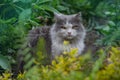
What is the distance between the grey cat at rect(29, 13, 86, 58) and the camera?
8.32 m

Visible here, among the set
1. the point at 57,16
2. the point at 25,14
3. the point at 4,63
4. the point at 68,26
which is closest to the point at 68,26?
the point at 68,26

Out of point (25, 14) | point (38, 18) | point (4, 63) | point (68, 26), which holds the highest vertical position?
point (25, 14)

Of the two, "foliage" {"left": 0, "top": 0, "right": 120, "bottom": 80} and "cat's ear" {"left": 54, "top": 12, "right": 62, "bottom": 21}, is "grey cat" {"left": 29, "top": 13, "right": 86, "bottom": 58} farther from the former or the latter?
"foliage" {"left": 0, "top": 0, "right": 120, "bottom": 80}

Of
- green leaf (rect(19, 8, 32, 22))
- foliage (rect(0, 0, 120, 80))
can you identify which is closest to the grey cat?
foliage (rect(0, 0, 120, 80))

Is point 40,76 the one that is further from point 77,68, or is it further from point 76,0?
point 76,0

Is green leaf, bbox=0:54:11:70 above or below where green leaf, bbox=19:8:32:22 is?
below

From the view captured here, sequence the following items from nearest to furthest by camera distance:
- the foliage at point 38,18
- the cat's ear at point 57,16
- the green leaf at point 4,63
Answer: the foliage at point 38,18 → the green leaf at point 4,63 → the cat's ear at point 57,16

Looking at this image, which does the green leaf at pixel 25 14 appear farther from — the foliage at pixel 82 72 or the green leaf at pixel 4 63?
the foliage at pixel 82 72

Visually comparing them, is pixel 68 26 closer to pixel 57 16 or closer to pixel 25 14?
pixel 57 16

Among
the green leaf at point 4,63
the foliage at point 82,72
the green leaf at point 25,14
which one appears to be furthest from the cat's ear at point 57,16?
the foliage at point 82,72

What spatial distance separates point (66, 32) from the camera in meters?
8.27

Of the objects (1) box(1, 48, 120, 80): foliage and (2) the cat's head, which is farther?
(2) the cat's head

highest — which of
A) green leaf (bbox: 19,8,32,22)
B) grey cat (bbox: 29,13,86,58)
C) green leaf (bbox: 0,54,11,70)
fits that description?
green leaf (bbox: 19,8,32,22)

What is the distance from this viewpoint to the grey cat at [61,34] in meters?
8.32
